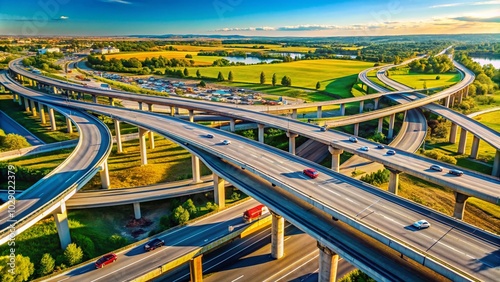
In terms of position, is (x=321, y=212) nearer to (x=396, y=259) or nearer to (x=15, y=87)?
(x=396, y=259)

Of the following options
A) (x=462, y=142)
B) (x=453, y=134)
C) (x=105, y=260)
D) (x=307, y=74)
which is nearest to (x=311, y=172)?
(x=105, y=260)

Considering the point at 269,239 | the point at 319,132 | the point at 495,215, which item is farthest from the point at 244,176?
the point at 495,215

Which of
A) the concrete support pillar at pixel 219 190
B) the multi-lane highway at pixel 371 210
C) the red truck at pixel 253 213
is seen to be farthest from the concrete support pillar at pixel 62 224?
the red truck at pixel 253 213

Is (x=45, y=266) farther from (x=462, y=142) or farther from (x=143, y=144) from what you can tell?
(x=462, y=142)

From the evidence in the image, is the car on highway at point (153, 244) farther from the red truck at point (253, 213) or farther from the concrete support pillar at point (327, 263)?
the concrete support pillar at point (327, 263)

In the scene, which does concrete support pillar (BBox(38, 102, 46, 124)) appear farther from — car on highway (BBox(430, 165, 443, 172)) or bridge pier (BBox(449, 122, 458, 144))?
bridge pier (BBox(449, 122, 458, 144))

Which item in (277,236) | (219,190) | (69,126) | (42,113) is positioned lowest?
(277,236)
